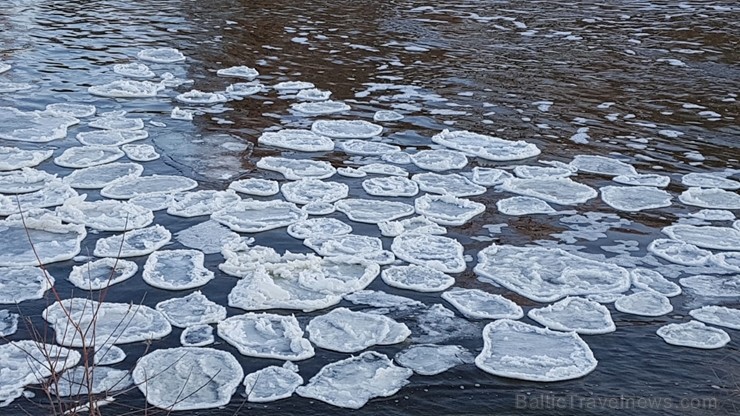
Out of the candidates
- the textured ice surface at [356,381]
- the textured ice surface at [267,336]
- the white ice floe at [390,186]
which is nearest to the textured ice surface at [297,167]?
the white ice floe at [390,186]

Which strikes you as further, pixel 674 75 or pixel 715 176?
pixel 674 75

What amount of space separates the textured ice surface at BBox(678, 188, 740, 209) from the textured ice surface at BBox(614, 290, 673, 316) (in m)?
1.55

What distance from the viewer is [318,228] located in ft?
18.0

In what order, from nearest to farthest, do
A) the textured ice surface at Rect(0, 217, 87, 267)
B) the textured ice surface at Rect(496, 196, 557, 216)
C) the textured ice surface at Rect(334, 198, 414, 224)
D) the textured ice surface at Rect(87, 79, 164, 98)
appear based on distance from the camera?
the textured ice surface at Rect(0, 217, 87, 267) → the textured ice surface at Rect(334, 198, 414, 224) → the textured ice surface at Rect(496, 196, 557, 216) → the textured ice surface at Rect(87, 79, 164, 98)

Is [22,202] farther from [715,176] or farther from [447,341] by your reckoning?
[715,176]

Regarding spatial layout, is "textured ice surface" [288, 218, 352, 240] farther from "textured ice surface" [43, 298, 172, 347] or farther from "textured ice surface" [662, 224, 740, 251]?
"textured ice surface" [662, 224, 740, 251]

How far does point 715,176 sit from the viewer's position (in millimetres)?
6480

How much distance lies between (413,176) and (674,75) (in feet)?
14.7

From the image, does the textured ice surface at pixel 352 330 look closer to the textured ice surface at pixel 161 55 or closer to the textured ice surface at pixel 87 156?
the textured ice surface at pixel 87 156

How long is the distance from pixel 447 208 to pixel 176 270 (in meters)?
1.96

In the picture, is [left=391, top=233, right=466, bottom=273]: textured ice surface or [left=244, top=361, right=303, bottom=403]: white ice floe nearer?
[left=244, top=361, right=303, bottom=403]: white ice floe

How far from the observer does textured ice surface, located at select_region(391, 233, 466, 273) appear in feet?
16.5

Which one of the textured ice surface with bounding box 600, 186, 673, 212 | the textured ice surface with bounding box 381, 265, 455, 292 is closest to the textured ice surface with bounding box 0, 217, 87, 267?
the textured ice surface with bounding box 381, 265, 455, 292

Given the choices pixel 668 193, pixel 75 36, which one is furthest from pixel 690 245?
pixel 75 36
